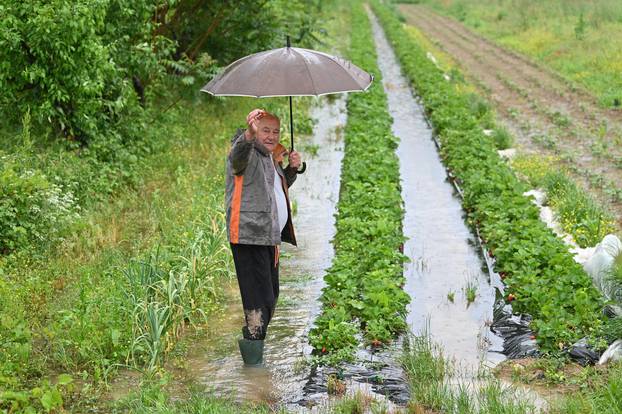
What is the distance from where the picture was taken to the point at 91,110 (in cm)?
1021

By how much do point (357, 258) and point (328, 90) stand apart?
8.96 feet

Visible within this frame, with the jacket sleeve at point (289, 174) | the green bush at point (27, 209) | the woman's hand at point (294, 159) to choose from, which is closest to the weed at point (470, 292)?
the jacket sleeve at point (289, 174)

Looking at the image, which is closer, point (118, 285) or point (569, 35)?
point (118, 285)

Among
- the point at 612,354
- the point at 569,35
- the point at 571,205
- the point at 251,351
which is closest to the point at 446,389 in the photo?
the point at 612,354

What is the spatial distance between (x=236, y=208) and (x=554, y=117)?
1170 cm

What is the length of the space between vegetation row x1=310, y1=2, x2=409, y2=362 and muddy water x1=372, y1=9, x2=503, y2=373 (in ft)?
1.07

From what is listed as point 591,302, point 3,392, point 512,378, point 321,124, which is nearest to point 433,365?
point 512,378

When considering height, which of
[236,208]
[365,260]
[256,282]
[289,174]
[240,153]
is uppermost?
[240,153]

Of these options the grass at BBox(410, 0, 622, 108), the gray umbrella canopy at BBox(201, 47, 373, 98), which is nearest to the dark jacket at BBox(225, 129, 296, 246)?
the gray umbrella canopy at BBox(201, 47, 373, 98)

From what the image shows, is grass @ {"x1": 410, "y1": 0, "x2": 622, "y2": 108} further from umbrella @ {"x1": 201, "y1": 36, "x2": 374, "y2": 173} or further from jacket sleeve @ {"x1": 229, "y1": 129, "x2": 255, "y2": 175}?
jacket sleeve @ {"x1": 229, "y1": 129, "x2": 255, "y2": 175}

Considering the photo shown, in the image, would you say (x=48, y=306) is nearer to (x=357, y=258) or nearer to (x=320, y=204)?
(x=357, y=258)

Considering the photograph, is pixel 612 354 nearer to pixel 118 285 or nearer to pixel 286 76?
pixel 286 76

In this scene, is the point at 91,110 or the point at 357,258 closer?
the point at 357,258

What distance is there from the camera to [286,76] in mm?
5562
